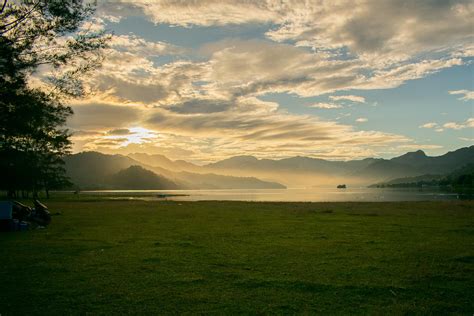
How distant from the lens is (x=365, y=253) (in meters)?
17.1

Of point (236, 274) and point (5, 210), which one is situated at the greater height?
point (5, 210)

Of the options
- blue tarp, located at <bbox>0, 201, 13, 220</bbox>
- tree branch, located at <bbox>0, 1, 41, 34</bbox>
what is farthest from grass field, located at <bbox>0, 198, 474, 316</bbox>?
tree branch, located at <bbox>0, 1, 41, 34</bbox>

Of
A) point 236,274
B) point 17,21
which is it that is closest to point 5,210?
point 17,21

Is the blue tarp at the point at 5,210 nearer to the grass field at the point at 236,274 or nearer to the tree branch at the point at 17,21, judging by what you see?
the grass field at the point at 236,274

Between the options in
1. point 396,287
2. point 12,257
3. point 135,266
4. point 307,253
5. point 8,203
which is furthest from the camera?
point 8,203

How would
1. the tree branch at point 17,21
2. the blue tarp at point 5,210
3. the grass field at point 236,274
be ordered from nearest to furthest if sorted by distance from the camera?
1. the grass field at point 236,274
2. the tree branch at point 17,21
3. the blue tarp at point 5,210

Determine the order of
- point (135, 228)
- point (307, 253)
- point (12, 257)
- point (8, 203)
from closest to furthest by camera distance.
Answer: point (12, 257)
point (307, 253)
point (8, 203)
point (135, 228)

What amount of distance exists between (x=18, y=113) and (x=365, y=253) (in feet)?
64.1

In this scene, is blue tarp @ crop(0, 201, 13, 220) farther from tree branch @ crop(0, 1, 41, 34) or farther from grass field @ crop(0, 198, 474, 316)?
tree branch @ crop(0, 1, 41, 34)

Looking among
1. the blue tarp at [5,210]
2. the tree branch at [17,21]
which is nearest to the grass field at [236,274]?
the blue tarp at [5,210]

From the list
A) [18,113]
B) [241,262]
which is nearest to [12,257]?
[18,113]

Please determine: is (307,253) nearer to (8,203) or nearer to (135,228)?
(135,228)

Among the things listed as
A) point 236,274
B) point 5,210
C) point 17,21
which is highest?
point 17,21

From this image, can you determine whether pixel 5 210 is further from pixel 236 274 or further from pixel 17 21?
pixel 236 274
